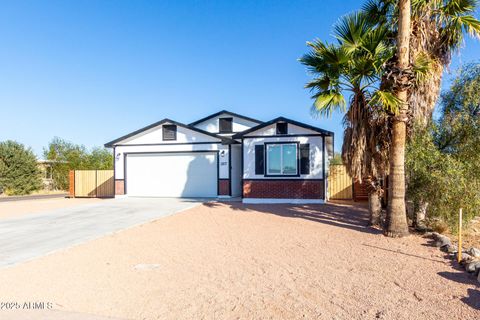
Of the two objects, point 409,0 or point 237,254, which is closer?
point 237,254

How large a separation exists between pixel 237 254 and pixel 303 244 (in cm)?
170

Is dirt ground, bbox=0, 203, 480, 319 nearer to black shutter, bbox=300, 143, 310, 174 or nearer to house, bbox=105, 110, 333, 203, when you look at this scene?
black shutter, bbox=300, 143, 310, 174

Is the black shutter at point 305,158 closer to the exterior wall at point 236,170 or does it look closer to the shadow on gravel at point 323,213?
the shadow on gravel at point 323,213

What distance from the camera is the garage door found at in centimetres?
1795

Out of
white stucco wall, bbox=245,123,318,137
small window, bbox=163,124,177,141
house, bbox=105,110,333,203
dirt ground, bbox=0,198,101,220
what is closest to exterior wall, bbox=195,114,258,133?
house, bbox=105,110,333,203

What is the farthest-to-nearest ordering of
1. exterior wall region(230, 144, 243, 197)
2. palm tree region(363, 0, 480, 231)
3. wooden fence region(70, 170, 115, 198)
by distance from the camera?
wooden fence region(70, 170, 115, 198), exterior wall region(230, 144, 243, 197), palm tree region(363, 0, 480, 231)

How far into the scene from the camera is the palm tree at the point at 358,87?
907 centimetres

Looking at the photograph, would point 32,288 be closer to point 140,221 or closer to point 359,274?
point 359,274

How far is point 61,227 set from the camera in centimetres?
977

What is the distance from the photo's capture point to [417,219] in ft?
30.1

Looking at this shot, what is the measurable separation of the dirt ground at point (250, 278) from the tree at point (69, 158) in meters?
23.7

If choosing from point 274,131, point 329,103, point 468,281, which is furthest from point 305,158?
point 468,281

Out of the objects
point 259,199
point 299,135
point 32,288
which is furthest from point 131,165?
point 32,288

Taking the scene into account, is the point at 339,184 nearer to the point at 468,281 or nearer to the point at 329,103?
the point at 329,103
